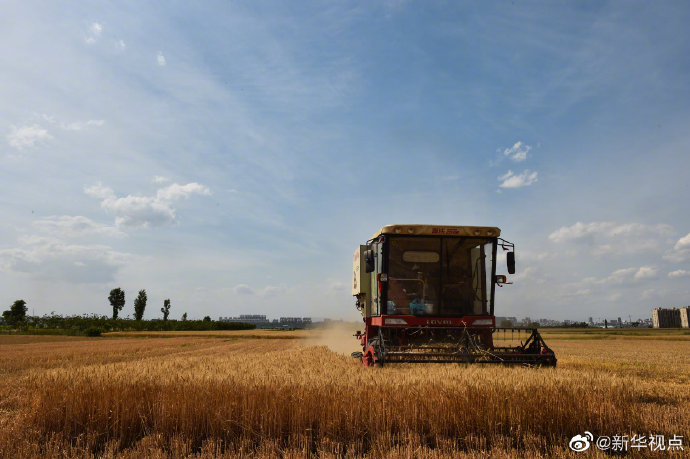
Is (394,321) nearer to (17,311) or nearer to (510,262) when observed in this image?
(510,262)

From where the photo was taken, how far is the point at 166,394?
5410 millimetres

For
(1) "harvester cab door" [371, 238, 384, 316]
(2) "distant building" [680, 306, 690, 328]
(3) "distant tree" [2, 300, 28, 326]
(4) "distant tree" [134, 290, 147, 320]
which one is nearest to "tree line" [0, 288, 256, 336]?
(3) "distant tree" [2, 300, 28, 326]

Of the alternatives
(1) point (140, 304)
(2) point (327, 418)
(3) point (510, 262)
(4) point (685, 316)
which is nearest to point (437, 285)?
(3) point (510, 262)

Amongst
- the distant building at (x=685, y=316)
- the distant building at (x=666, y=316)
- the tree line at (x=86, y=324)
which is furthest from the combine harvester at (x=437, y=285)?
the distant building at (x=666, y=316)

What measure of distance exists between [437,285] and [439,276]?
203 millimetres

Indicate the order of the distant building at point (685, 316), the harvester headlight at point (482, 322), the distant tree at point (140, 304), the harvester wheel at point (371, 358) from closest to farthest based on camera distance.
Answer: the harvester wheel at point (371, 358) → the harvester headlight at point (482, 322) → the distant tree at point (140, 304) → the distant building at point (685, 316)

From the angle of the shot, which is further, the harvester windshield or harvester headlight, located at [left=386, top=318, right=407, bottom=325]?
the harvester windshield

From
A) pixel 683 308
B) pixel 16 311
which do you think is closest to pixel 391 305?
pixel 16 311

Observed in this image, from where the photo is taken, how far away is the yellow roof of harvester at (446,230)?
9.92 m

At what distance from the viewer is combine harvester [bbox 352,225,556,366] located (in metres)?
9.78

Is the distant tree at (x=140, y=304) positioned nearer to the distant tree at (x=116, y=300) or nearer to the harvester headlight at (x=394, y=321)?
the distant tree at (x=116, y=300)

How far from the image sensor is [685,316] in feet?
415

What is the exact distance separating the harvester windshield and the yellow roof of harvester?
0.18 m

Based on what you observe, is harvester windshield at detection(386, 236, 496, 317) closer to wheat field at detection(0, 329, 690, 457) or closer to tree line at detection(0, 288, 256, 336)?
wheat field at detection(0, 329, 690, 457)
